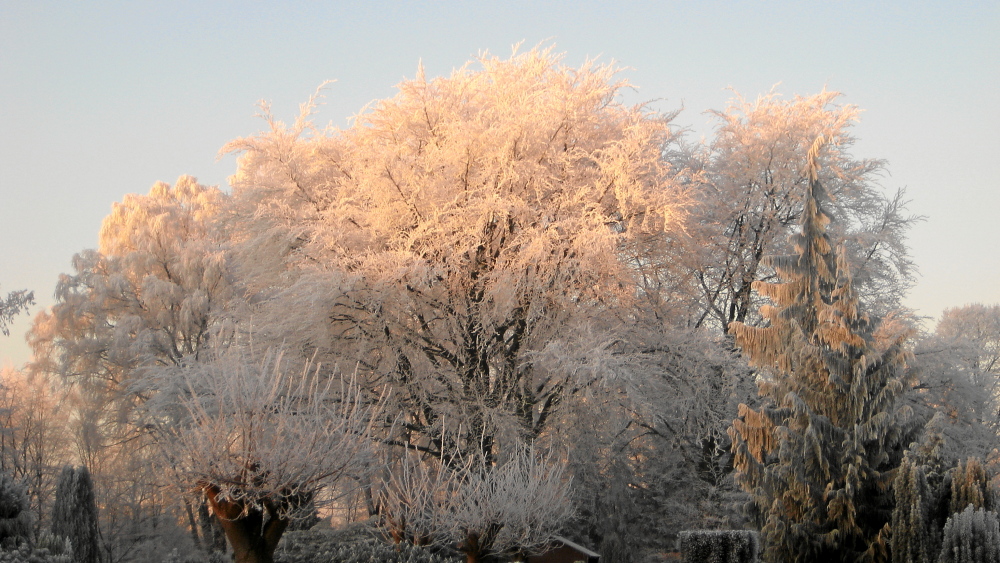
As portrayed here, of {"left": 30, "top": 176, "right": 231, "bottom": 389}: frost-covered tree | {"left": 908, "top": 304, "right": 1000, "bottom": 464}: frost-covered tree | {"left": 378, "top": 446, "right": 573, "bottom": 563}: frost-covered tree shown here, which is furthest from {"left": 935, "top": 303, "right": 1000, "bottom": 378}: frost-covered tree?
{"left": 30, "top": 176, "right": 231, "bottom": 389}: frost-covered tree

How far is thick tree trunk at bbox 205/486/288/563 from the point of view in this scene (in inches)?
386

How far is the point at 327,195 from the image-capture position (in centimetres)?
1862

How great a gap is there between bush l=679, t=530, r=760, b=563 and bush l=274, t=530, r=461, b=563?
4.32m

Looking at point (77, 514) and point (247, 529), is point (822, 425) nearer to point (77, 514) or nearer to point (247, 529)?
point (247, 529)

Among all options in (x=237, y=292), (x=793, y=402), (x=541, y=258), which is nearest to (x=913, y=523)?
(x=793, y=402)

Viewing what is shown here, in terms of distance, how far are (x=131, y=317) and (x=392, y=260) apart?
12370 mm

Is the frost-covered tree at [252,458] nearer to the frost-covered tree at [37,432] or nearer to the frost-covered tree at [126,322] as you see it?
the frost-covered tree at [37,432]

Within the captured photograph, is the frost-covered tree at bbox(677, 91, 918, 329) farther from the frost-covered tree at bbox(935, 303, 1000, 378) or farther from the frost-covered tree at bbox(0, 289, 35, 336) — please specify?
the frost-covered tree at bbox(0, 289, 35, 336)

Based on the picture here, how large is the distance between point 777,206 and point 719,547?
13940 mm

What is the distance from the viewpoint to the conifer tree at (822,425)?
14.6 metres

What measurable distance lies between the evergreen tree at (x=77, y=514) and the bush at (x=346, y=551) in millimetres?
2918

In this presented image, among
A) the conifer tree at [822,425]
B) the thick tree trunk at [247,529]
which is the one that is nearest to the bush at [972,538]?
the conifer tree at [822,425]

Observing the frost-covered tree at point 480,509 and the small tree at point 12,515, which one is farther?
the frost-covered tree at point 480,509

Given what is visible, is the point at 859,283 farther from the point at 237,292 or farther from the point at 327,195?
the point at 237,292
